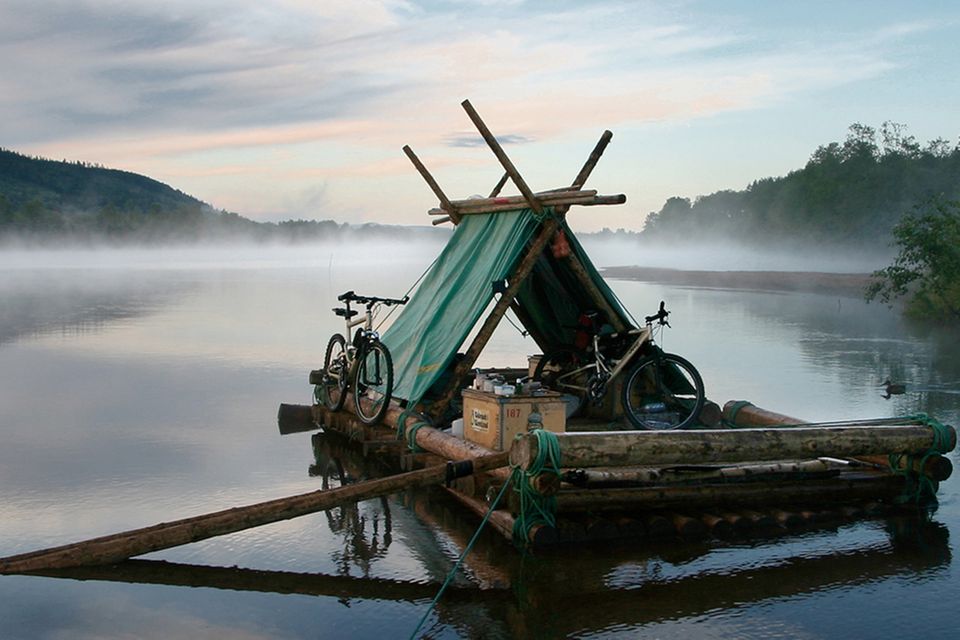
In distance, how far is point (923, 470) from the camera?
946 cm

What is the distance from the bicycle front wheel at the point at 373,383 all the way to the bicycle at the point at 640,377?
202cm

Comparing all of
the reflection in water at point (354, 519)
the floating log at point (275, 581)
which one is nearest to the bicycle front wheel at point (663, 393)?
the reflection in water at point (354, 519)

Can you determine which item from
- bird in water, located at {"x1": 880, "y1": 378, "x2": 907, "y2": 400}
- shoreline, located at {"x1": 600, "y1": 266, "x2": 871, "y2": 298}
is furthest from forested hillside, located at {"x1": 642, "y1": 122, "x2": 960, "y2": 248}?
bird in water, located at {"x1": 880, "y1": 378, "x2": 907, "y2": 400}

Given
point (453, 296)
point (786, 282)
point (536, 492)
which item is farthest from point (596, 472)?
point (786, 282)

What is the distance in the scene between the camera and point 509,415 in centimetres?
952

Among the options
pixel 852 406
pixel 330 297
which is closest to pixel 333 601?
pixel 852 406

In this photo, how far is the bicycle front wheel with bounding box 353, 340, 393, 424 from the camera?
11.8 meters

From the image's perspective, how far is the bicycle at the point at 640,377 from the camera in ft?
38.4

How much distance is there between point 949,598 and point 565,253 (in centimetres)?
567

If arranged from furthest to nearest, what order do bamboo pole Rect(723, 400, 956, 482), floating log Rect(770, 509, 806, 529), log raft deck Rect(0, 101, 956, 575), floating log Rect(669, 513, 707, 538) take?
bamboo pole Rect(723, 400, 956, 482)
floating log Rect(770, 509, 806, 529)
floating log Rect(669, 513, 707, 538)
log raft deck Rect(0, 101, 956, 575)

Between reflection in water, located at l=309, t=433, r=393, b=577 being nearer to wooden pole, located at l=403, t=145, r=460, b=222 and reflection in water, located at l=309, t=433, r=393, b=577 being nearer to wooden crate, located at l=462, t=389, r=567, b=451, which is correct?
wooden crate, located at l=462, t=389, r=567, b=451

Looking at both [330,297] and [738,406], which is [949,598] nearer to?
[738,406]

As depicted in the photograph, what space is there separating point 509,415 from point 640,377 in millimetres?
3302

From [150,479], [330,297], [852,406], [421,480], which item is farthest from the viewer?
[330,297]
